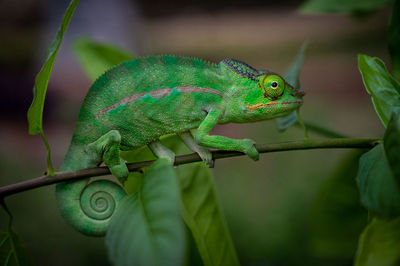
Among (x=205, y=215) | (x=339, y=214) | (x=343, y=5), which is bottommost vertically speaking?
(x=339, y=214)

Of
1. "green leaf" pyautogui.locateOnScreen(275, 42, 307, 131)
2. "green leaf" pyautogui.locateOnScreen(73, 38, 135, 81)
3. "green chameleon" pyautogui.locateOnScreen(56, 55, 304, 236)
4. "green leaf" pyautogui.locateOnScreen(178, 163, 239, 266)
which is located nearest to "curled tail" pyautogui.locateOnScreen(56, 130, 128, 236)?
"green chameleon" pyautogui.locateOnScreen(56, 55, 304, 236)

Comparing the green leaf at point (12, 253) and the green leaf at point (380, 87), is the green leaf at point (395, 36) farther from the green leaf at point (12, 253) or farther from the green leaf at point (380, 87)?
the green leaf at point (12, 253)

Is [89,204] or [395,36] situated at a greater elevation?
[395,36]

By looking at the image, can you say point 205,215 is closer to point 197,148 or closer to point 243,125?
point 197,148

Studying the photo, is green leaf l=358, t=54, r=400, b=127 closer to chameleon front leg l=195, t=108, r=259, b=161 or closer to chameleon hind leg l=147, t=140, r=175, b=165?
chameleon front leg l=195, t=108, r=259, b=161

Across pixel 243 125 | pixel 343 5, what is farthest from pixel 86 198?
pixel 243 125

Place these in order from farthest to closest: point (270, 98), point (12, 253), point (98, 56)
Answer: point (98, 56), point (270, 98), point (12, 253)

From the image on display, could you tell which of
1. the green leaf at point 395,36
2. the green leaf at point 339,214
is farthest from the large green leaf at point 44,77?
the green leaf at point 339,214
